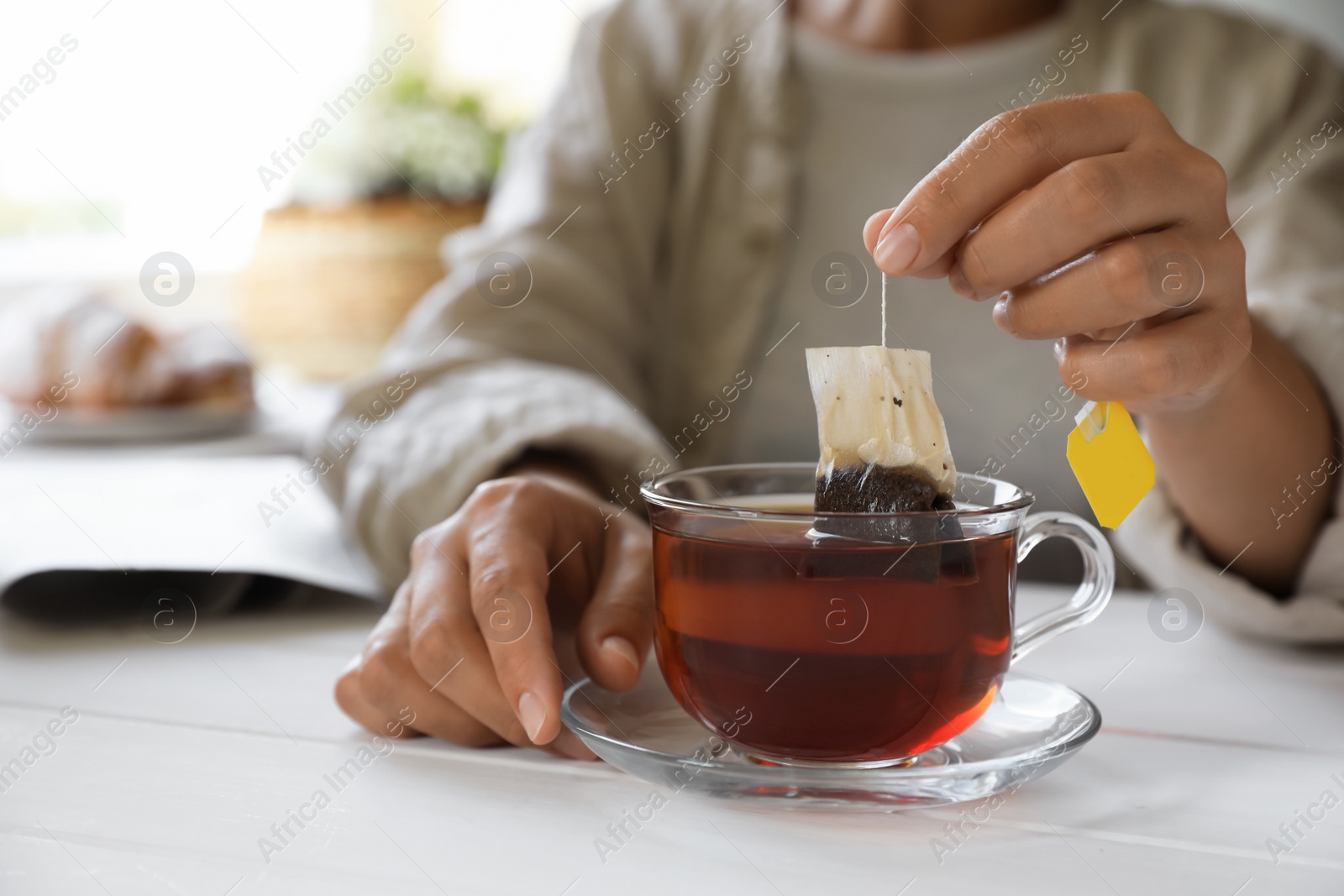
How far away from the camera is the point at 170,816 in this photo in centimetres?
46

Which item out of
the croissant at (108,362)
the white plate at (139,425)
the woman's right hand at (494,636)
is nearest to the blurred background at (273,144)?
the croissant at (108,362)

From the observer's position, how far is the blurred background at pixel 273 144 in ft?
5.90

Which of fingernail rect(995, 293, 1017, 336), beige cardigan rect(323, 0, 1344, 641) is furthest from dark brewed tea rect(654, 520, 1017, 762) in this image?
beige cardigan rect(323, 0, 1344, 641)

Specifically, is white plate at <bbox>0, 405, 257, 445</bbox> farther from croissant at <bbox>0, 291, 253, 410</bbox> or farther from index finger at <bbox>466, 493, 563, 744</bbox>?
index finger at <bbox>466, 493, 563, 744</bbox>

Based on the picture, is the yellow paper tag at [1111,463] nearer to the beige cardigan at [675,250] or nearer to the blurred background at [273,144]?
the beige cardigan at [675,250]

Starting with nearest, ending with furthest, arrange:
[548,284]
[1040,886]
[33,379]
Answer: [1040,886] < [548,284] < [33,379]

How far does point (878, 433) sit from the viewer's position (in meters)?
0.49

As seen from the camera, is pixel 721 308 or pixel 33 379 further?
pixel 33 379

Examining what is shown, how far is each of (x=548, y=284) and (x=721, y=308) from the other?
0.68 feet

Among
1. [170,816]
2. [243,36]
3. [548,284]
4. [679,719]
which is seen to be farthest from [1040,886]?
[243,36]

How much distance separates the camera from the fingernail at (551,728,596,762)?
1.72 feet

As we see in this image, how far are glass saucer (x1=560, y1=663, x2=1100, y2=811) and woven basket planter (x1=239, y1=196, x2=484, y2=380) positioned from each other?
4.43 ft

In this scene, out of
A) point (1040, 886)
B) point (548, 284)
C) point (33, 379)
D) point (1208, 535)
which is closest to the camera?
point (1040, 886)

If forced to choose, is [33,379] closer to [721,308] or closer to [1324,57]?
[721,308]
